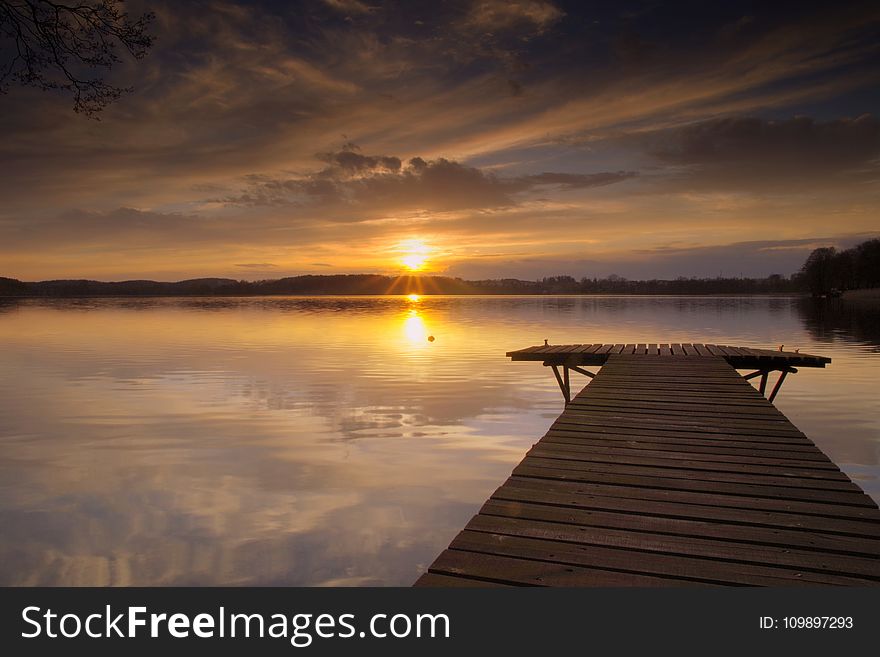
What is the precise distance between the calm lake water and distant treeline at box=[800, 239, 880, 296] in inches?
3888

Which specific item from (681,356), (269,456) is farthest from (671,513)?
(681,356)

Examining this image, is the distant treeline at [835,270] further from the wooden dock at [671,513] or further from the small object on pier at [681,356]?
the wooden dock at [671,513]

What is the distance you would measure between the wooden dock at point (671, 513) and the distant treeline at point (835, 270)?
120m

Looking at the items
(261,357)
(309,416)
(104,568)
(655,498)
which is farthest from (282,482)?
(261,357)

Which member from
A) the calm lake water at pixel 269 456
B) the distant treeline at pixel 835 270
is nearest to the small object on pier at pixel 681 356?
the calm lake water at pixel 269 456

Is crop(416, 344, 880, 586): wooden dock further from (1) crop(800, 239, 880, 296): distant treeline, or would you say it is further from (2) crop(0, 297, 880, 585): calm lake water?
(1) crop(800, 239, 880, 296): distant treeline

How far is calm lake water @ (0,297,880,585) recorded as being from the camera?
7.34m

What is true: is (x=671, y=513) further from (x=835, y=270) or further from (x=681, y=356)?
(x=835, y=270)

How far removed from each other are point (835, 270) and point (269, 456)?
138 metres

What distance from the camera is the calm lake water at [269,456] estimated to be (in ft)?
24.1

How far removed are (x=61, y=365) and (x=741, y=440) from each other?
91.0ft

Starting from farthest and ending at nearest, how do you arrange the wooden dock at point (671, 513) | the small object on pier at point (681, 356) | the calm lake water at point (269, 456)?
the small object on pier at point (681, 356), the calm lake water at point (269, 456), the wooden dock at point (671, 513)

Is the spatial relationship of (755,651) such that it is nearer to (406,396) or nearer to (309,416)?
(309,416)

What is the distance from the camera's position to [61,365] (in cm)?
2573
